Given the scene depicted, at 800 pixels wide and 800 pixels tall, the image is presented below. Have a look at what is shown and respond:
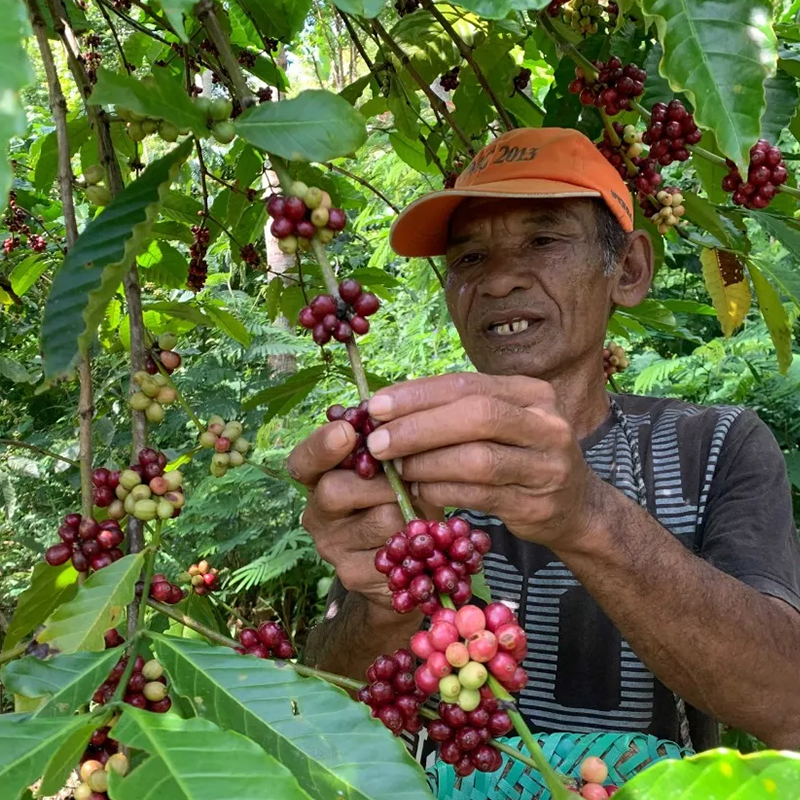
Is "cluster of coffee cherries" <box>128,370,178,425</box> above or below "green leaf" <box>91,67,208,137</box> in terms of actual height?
below

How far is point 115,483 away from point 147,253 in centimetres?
124

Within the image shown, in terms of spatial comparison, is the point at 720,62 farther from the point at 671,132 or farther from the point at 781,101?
the point at 781,101

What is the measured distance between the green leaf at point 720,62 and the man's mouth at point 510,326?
1.23 meters

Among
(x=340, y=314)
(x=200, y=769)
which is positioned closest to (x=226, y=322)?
(x=340, y=314)

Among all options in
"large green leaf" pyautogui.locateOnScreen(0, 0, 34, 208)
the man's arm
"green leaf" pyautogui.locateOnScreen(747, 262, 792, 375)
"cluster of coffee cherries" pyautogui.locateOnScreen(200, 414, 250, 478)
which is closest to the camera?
"large green leaf" pyautogui.locateOnScreen(0, 0, 34, 208)

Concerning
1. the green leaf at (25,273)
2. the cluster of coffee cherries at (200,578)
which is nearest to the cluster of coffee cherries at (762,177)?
the cluster of coffee cherries at (200,578)

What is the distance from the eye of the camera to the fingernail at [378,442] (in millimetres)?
896

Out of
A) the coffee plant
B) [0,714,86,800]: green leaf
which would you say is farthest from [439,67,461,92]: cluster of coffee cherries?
[0,714,86,800]: green leaf

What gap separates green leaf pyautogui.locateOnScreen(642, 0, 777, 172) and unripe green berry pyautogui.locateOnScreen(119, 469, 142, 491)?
82 centimetres

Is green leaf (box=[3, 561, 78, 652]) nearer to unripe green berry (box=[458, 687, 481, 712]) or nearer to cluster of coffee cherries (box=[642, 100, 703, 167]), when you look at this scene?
unripe green berry (box=[458, 687, 481, 712])

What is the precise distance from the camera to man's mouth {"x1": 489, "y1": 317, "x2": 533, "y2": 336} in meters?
2.05

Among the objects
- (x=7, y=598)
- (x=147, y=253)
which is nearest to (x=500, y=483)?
(x=147, y=253)

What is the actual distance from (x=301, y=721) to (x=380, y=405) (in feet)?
1.23

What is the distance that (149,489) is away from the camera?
1.03 m
